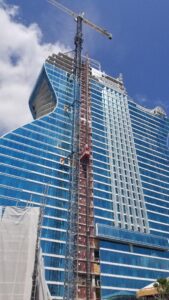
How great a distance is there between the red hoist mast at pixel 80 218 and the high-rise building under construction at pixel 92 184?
0.94 feet

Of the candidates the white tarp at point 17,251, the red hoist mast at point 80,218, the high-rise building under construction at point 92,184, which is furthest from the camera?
the high-rise building under construction at point 92,184

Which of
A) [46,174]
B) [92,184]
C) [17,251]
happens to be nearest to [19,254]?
[17,251]

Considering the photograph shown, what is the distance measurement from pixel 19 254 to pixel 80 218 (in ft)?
128

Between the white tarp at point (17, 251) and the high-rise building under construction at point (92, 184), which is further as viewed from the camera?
the high-rise building under construction at point (92, 184)

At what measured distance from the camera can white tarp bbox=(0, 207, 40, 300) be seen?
185ft

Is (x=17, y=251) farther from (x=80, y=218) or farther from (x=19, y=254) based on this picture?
(x=80, y=218)

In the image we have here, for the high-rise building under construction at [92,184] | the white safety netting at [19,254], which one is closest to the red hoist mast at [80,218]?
the high-rise building under construction at [92,184]

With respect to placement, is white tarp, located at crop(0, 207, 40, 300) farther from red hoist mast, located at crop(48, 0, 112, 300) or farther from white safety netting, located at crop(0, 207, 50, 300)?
red hoist mast, located at crop(48, 0, 112, 300)

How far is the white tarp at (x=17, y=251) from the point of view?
56.3 metres

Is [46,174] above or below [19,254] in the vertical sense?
above

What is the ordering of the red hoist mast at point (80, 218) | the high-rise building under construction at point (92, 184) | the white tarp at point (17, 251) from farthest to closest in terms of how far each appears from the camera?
the high-rise building under construction at point (92, 184) < the red hoist mast at point (80, 218) < the white tarp at point (17, 251)

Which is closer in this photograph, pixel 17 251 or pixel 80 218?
pixel 17 251

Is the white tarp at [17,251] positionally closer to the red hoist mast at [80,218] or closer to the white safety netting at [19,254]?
the white safety netting at [19,254]

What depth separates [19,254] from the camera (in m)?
59.1
